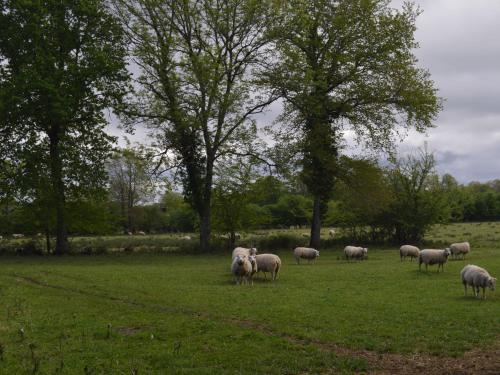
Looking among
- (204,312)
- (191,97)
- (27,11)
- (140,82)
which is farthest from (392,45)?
(204,312)

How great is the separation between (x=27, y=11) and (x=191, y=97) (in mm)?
12878

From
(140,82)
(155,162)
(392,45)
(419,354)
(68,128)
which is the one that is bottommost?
(419,354)

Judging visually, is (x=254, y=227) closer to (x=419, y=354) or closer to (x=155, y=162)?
(x=155, y=162)

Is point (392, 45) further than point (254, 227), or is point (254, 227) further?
point (254, 227)

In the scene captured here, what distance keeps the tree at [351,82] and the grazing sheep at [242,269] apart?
22.1 meters

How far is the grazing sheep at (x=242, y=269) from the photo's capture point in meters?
22.1

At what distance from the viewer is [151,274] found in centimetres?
2630

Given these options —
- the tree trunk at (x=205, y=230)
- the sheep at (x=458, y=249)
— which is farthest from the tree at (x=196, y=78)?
the sheep at (x=458, y=249)

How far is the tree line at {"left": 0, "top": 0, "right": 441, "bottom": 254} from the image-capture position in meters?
36.7

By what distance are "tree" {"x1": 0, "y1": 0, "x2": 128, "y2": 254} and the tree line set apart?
95 millimetres

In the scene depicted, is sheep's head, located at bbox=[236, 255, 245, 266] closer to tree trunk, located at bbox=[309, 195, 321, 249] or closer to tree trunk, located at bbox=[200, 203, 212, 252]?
tree trunk, located at bbox=[200, 203, 212, 252]

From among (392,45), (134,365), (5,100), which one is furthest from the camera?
(392,45)

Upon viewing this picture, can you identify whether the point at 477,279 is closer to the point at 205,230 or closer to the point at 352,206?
the point at 205,230

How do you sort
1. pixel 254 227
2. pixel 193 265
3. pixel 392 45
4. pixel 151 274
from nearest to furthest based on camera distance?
pixel 151 274 → pixel 193 265 → pixel 392 45 → pixel 254 227
